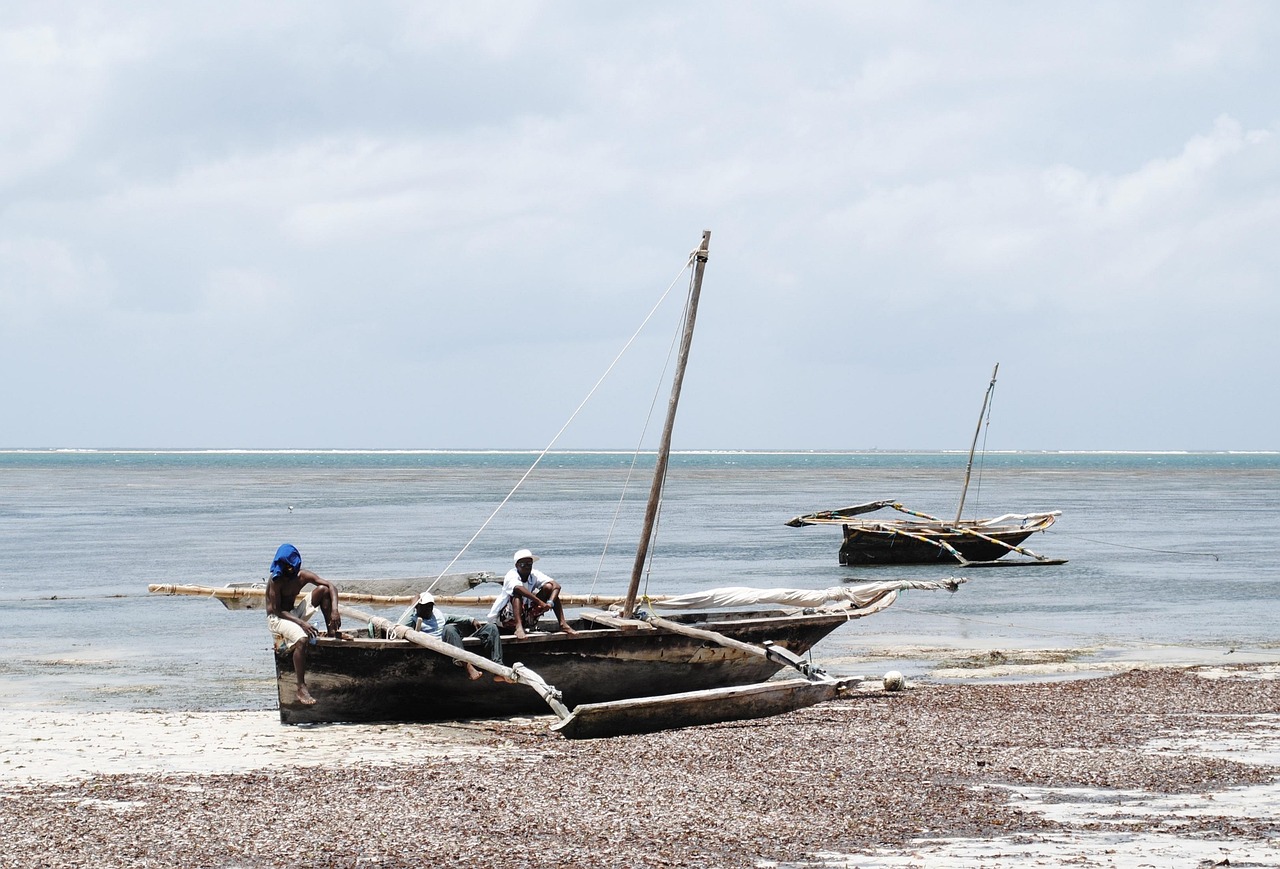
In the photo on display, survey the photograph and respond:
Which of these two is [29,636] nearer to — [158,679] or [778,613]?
[158,679]

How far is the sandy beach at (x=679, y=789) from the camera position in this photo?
9594mm

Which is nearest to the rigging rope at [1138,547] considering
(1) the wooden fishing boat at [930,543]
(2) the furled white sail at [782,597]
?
(1) the wooden fishing boat at [930,543]

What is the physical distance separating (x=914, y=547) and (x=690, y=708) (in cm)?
2632

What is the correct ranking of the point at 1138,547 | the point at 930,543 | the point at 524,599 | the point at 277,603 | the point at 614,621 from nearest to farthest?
the point at 277,603 < the point at 524,599 < the point at 614,621 < the point at 930,543 < the point at 1138,547

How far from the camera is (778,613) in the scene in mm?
19984

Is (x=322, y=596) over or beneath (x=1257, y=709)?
over

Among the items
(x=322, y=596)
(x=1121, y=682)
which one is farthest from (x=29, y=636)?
(x=1121, y=682)

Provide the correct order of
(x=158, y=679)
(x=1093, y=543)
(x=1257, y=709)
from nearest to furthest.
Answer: (x=1257, y=709)
(x=158, y=679)
(x=1093, y=543)

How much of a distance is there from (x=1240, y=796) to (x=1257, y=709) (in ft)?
16.4

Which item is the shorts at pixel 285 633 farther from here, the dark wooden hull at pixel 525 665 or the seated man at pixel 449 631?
the seated man at pixel 449 631

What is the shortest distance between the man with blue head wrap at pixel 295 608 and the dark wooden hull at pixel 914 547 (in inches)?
1005

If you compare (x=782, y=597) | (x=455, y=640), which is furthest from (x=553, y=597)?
(x=782, y=597)

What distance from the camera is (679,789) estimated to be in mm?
11547

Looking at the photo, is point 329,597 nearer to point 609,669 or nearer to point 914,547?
point 609,669
